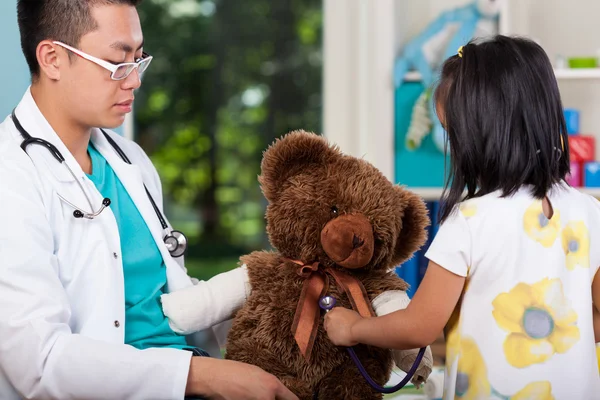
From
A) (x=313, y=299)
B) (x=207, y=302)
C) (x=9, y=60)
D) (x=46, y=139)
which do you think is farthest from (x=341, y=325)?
(x=9, y=60)

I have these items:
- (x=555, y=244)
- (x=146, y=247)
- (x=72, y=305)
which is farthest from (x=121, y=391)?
(x=555, y=244)

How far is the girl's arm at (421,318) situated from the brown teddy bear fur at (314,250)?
12cm

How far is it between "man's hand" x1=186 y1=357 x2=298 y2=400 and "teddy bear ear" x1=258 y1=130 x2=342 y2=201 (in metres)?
0.37

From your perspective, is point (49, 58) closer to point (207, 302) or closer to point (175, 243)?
point (175, 243)

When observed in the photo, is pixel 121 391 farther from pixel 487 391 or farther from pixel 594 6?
pixel 594 6

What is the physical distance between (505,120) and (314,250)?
0.45 meters

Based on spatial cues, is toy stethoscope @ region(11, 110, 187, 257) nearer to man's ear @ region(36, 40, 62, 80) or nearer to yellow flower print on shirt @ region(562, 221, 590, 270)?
man's ear @ region(36, 40, 62, 80)

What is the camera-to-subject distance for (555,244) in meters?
1.26

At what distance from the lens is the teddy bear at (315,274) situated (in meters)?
1.44

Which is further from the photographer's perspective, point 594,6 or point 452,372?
point 594,6

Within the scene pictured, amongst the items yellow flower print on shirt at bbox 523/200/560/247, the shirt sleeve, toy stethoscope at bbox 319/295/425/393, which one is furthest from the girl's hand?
yellow flower print on shirt at bbox 523/200/560/247

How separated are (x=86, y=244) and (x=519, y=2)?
2212 mm

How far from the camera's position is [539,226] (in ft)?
4.14

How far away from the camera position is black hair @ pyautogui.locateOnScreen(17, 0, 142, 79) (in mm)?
1484
